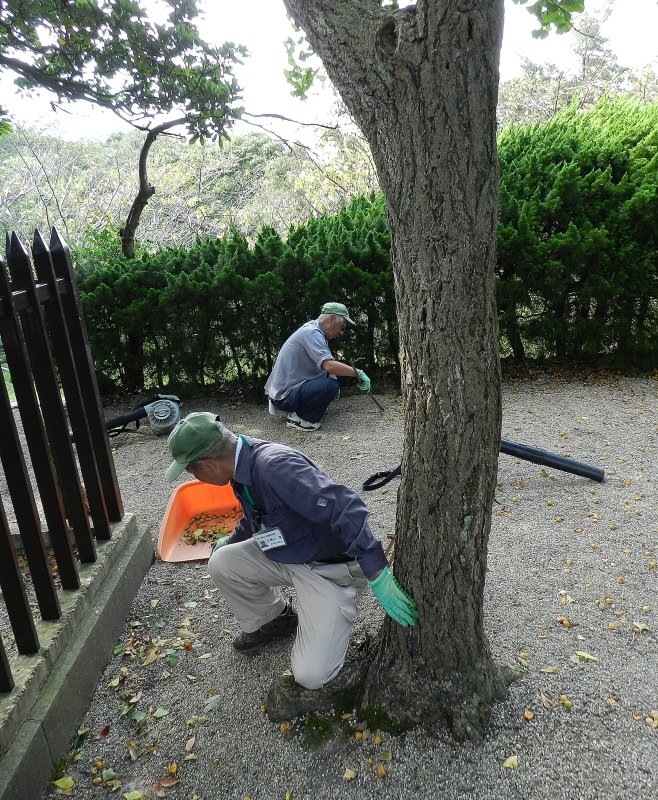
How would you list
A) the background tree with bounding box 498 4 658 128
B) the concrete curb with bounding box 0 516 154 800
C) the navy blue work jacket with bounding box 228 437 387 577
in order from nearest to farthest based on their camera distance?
1. the concrete curb with bounding box 0 516 154 800
2. the navy blue work jacket with bounding box 228 437 387 577
3. the background tree with bounding box 498 4 658 128

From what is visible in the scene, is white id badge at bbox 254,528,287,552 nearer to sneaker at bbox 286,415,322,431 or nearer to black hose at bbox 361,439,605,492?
black hose at bbox 361,439,605,492

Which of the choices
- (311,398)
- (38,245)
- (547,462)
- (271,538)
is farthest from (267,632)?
(311,398)

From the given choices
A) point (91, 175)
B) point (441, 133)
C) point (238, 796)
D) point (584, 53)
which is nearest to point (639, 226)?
point (441, 133)

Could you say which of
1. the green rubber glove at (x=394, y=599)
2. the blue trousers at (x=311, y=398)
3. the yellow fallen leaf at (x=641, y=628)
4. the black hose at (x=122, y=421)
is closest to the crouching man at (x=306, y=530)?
the green rubber glove at (x=394, y=599)

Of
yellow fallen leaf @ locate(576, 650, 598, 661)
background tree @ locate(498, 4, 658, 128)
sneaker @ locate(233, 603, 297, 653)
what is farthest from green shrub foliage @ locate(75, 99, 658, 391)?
background tree @ locate(498, 4, 658, 128)

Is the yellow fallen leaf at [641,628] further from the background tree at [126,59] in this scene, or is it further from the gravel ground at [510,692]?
the background tree at [126,59]

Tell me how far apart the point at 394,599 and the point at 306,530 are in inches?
18.9

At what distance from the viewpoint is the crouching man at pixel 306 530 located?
8.02 feet

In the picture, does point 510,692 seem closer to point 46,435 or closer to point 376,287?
point 46,435

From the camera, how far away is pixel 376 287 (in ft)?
23.1

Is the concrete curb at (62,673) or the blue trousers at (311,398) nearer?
the concrete curb at (62,673)

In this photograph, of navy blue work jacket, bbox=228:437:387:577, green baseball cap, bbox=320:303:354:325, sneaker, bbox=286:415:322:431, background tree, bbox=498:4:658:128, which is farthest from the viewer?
background tree, bbox=498:4:658:128

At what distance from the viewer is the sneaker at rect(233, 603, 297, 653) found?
10.1 feet

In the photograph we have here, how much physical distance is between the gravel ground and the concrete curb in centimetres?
12
